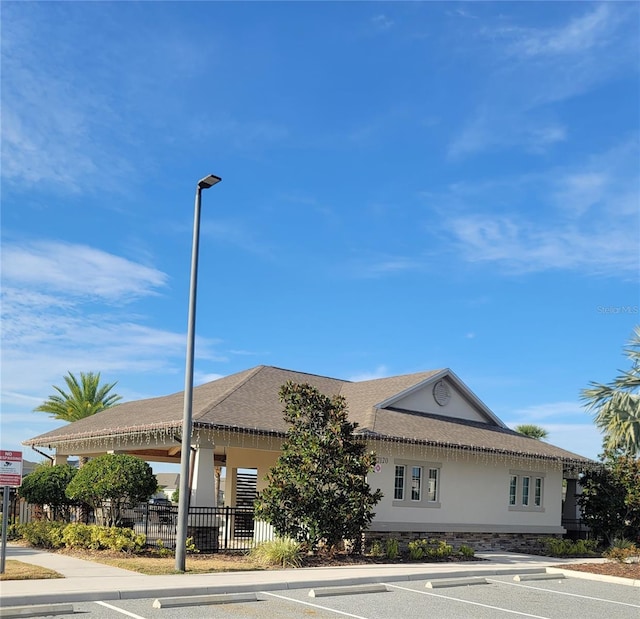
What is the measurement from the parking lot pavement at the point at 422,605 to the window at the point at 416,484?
562 cm

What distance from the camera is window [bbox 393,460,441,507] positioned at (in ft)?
78.4

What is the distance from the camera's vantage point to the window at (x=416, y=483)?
24306mm

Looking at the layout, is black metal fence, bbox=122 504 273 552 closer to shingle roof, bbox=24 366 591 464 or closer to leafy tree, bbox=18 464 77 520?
shingle roof, bbox=24 366 591 464

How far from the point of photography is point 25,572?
50.6 ft

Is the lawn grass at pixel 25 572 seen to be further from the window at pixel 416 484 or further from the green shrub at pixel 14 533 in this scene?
the window at pixel 416 484

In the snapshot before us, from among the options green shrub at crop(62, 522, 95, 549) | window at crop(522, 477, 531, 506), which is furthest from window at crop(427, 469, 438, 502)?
green shrub at crop(62, 522, 95, 549)

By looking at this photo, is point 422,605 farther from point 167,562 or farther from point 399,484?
point 399,484

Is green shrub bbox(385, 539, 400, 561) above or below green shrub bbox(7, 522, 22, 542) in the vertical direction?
above

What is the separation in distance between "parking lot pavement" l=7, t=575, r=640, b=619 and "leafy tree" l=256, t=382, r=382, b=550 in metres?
3.19

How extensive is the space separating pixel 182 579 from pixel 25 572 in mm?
3144

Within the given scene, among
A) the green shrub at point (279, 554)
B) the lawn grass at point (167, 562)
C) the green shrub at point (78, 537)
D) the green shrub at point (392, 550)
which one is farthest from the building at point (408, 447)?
the green shrub at point (78, 537)

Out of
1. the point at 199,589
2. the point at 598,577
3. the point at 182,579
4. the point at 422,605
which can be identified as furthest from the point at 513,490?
the point at 199,589

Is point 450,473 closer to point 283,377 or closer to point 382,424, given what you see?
point 382,424

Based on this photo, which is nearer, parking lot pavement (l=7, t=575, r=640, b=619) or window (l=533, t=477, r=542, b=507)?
parking lot pavement (l=7, t=575, r=640, b=619)
